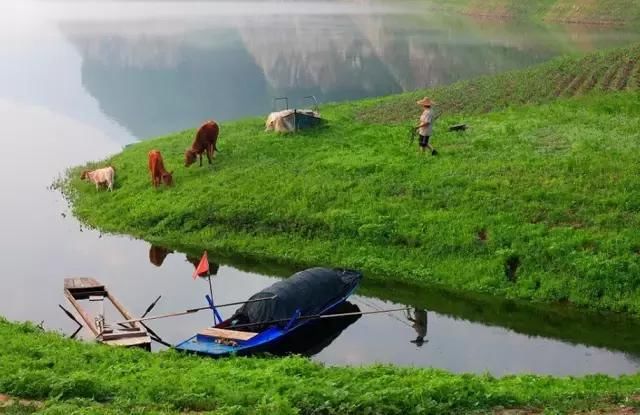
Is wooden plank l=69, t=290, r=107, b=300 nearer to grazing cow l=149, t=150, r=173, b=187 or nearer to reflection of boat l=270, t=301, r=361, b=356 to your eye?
reflection of boat l=270, t=301, r=361, b=356

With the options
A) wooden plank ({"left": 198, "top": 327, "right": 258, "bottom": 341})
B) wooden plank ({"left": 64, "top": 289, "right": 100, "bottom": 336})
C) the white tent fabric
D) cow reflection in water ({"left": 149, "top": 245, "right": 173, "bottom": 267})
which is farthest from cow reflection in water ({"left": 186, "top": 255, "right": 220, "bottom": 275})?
the white tent fabric

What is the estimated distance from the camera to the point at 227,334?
15.4 metres

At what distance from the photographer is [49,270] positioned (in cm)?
2216

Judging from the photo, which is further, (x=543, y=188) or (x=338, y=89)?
(x=338, y=89)

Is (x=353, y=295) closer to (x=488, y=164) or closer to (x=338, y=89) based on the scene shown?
(x=488, y=164)

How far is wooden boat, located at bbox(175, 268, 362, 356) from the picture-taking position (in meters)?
15.3

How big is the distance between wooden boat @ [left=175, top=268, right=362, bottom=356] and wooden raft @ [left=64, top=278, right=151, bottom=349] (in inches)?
33.7

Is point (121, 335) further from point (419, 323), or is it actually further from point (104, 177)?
point (104, 177)

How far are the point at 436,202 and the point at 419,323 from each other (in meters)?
5.43

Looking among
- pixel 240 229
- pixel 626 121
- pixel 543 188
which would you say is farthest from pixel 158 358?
pixel 626 121

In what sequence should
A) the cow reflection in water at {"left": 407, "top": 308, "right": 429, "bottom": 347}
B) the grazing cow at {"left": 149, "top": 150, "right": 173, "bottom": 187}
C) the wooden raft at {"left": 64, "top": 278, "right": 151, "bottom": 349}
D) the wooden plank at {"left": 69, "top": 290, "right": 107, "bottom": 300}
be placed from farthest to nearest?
the grazing cow at {"left": 149, "top": 150, "right": 173, "bottom": 187}
the wooden plank at {"left": 69, "top": 290, "right": 107, "bottom": 300}
the cow reflection in water at {"left": 407, "top": 308, "right": 429, "bottom": 347}
the wooden raft at {"left": 64, "top": 278, "right": 151, "bottom": 349}

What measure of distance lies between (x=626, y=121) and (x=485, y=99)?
9.27 metres

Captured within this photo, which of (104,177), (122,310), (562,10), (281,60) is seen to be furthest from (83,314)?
(562,10)

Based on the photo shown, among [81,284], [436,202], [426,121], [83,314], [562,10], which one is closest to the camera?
[83,314]
